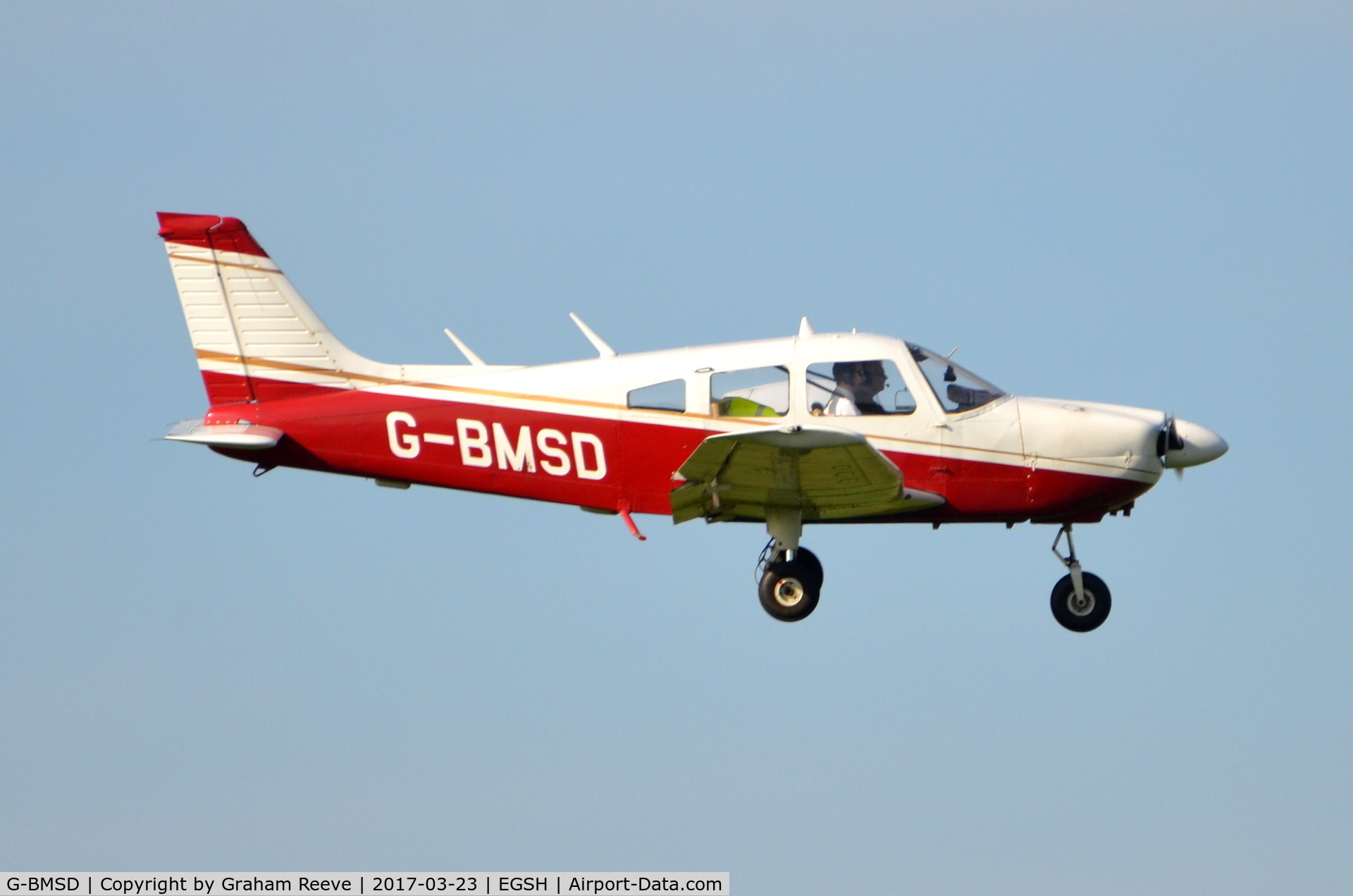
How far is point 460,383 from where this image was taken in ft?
44.7

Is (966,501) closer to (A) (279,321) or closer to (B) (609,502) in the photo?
(B) (609,502)

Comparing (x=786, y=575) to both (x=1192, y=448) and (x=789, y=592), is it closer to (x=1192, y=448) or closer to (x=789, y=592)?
(x=789, y=592)

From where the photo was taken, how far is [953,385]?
43.0 ft

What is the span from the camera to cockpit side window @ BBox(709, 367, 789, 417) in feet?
42.2

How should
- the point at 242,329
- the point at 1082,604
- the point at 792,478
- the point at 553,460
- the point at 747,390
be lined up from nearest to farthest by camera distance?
the point at 792,478
the point at 747,390
the point at 553,460
the point at 1082,604
the point at 242,329

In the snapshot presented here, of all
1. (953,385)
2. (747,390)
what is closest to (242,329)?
(747,390)

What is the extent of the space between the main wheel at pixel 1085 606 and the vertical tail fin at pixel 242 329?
6.62 metres

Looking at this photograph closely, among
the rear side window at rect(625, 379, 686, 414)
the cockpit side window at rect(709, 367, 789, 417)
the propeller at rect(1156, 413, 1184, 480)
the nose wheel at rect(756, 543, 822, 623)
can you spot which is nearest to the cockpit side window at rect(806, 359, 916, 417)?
the cockpit side window at rect(709, 367, 789, 417)

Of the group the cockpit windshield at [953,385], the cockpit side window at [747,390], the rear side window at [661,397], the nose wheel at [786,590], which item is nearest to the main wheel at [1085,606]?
the cockpit windshield at [953,385]

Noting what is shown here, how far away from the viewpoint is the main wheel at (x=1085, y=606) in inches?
534

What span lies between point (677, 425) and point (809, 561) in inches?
76.4

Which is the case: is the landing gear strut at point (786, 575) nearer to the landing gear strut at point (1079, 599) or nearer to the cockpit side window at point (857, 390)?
the cockpit side window at point (857, 390)

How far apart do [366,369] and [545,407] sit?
1829 millimetres

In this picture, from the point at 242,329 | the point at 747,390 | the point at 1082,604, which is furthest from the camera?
the point at 242,329
